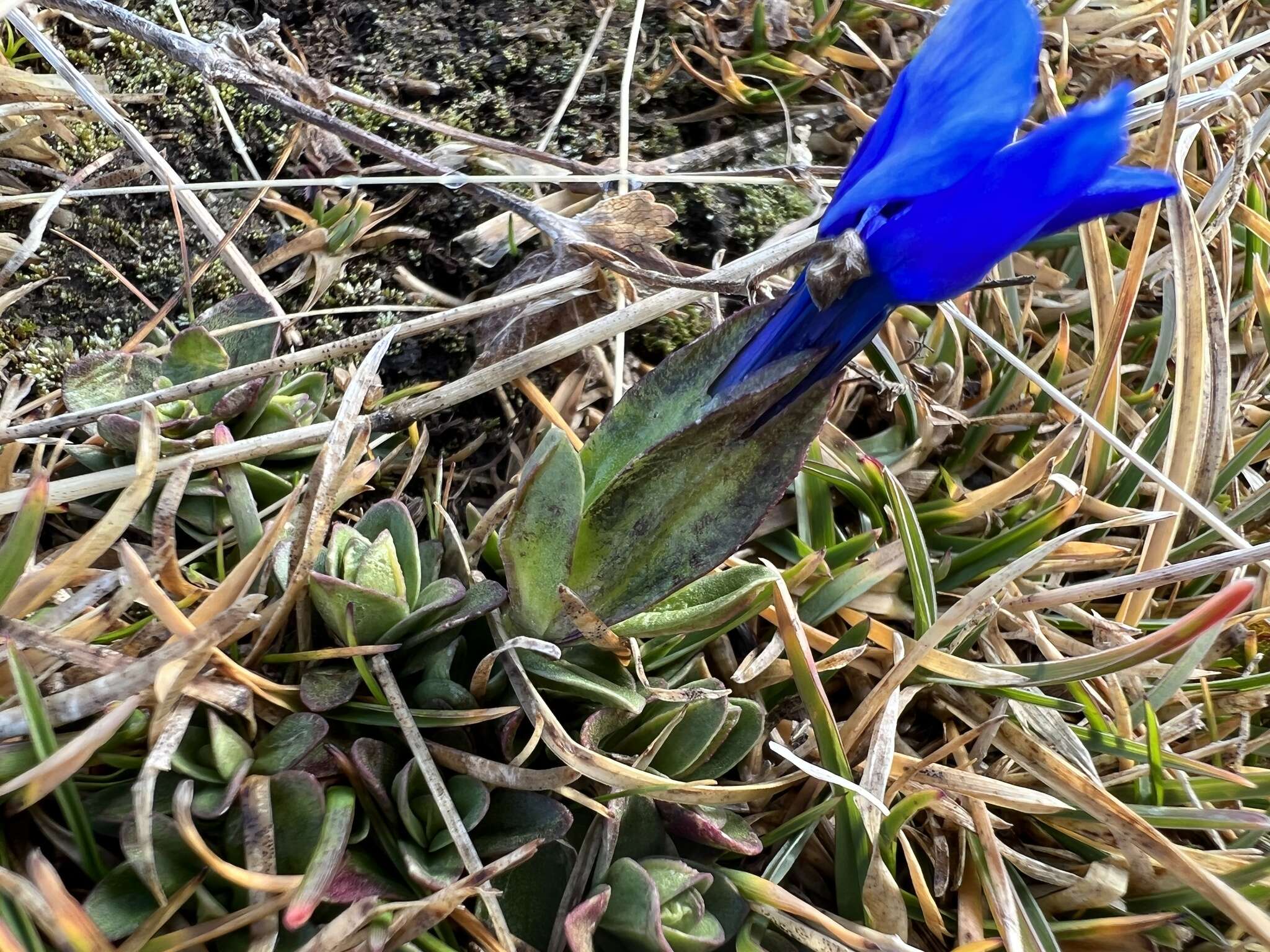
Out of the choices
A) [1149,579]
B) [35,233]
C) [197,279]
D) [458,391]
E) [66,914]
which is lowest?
[1149,579]

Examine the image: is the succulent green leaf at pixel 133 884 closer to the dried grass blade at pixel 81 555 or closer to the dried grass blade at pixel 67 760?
the dried grass blade at pixel 67 760

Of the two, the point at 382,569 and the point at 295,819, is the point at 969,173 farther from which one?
the point at 295,819

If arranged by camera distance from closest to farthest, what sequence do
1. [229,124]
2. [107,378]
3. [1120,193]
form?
[1120,193] < [107,378] < [229,124]

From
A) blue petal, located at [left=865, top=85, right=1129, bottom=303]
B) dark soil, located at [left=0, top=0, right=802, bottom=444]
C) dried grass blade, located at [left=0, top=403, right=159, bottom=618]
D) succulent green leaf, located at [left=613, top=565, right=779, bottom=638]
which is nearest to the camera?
blue petal, located at [left=865, top=85, right=1129, bottom=303]

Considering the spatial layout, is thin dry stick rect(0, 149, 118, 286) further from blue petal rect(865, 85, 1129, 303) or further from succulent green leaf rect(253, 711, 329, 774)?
blue petal rect(865, 85, 1129, 303)

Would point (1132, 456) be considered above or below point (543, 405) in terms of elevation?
below

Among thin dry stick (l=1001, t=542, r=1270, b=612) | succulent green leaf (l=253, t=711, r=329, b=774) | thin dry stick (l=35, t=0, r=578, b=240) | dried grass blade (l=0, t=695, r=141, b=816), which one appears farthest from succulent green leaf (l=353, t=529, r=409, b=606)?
thin dry stick (l=1001, t=542, r=1270, b=612)

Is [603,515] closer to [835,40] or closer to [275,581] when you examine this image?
[275,581]

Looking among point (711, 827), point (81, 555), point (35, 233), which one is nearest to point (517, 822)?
point (711, 827)
